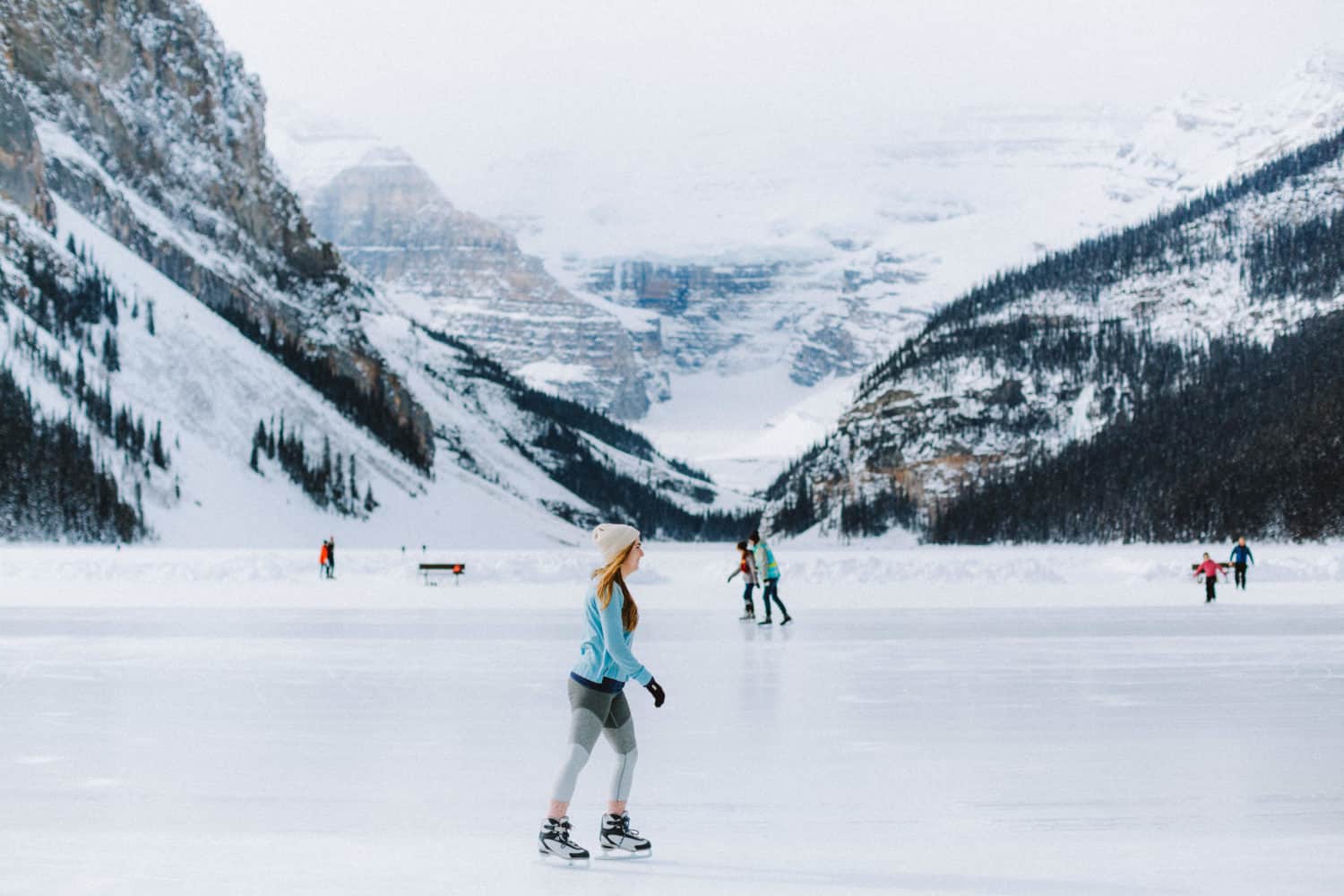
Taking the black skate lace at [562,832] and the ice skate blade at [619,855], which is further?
the ice skate blade at [619,855]

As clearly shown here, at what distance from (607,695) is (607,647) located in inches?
17.3

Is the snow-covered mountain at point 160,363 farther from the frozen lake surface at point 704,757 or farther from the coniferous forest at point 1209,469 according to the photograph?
the frozen lake surface at point 704,757

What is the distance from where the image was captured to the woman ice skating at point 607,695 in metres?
12.0

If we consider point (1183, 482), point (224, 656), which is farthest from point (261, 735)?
point (1183, 482)

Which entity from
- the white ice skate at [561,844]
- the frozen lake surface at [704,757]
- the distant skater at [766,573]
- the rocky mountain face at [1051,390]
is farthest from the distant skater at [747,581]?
the rocky mountain face at [1051,390]

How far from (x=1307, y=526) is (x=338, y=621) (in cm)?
10994

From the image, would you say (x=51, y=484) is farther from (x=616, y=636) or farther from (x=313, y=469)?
(x=616, y=636)

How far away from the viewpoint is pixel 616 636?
11953 millimetres

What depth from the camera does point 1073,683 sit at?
2353cm

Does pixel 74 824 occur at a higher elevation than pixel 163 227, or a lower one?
lower

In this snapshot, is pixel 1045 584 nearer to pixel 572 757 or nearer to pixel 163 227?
pixel 572 757

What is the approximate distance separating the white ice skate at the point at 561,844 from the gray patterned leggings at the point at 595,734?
0.19 meters

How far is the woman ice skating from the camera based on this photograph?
12.0 meters

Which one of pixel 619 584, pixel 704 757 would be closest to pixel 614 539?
pixel 619 584
